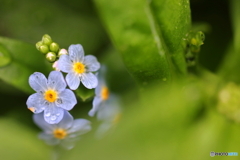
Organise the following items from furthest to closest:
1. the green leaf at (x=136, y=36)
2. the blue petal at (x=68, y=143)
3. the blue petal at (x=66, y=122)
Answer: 1. the blue petal at (x=68, y=143)
2. the blue petal at (x=66, y=122)
3. the green leaf at (x=136, y=36)

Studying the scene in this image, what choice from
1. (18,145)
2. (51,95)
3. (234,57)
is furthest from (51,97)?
(234,57)

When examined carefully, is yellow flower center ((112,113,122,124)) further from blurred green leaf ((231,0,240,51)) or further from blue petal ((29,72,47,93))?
blurred green leaf ((231,0,240,51))

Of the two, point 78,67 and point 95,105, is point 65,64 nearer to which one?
point 78,67

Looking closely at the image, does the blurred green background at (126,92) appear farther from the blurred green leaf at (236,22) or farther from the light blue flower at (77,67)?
the light blue flower at (77,67)

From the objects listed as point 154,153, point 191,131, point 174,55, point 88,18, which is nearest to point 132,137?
point 154,153

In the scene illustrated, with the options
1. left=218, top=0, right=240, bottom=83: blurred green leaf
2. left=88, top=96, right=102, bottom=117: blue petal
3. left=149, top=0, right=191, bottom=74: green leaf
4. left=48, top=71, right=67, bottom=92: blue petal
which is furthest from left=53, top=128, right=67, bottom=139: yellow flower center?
left=218, top=0, right=240, bottom=83: blurred green leaf

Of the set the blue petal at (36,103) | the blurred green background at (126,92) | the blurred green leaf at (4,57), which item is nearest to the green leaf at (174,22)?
the blurred green background at (126,92)

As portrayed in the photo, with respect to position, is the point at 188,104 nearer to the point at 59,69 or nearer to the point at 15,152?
the point at 59,69
